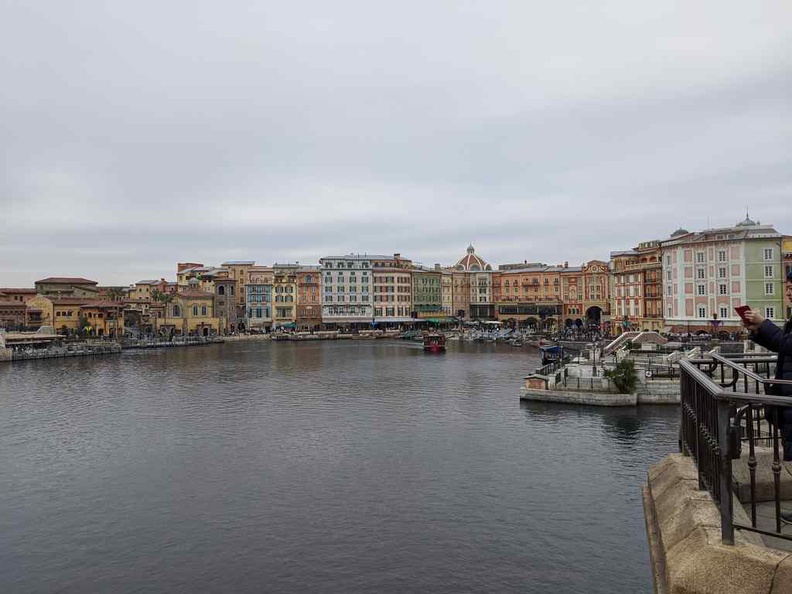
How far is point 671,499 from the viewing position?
5.89 metres

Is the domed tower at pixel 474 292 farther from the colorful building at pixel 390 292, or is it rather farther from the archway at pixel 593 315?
the archway at pixel 593 315

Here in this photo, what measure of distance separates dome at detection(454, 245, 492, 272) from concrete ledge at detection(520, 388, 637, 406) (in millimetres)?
107494

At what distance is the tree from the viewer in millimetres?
42000

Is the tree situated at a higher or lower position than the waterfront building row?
lower

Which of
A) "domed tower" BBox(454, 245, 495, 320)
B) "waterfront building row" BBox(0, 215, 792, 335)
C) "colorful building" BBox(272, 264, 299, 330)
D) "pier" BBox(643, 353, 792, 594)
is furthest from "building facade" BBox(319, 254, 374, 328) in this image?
"pier" BBox(643, 353, 792, 594)

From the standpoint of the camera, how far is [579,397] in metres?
42.0

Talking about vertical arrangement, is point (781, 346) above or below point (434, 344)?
above

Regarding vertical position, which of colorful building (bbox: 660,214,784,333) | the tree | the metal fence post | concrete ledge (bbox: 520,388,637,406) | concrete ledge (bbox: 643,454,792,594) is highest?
colorful building (bbox: 660,214,784,333)

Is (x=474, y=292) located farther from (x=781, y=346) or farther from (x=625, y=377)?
(x=781, y=346)

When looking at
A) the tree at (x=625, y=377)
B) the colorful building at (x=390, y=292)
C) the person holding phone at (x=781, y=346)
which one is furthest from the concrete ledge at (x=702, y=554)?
the colorful building at (x=390, y=292)

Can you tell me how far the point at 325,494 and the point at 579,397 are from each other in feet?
79.0

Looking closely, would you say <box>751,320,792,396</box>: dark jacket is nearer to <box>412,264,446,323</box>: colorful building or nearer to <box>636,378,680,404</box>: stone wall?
<box>636,378,680,404</box>: stone wall

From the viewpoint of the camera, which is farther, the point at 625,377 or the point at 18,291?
the point at 18,291

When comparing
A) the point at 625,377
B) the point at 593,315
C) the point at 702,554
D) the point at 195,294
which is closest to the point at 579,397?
the point at 625,377
